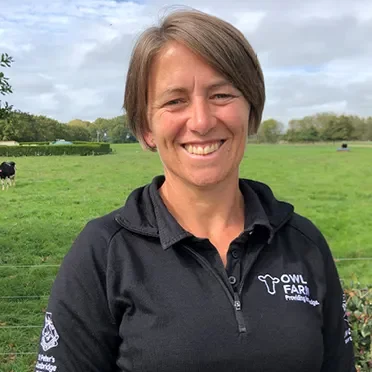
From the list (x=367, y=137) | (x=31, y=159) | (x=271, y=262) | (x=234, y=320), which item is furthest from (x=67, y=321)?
(x=367, y=137)

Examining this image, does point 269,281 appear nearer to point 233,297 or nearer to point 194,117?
point 233,297

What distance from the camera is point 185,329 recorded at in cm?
117

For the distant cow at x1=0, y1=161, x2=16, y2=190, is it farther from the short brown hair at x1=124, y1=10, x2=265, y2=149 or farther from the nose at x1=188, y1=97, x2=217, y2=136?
the nose at x1=188, y1=97, x2=217, y2=136

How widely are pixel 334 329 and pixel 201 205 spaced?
1.62 feet

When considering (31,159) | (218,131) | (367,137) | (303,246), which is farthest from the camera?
(367,137)

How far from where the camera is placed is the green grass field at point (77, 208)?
18.0 feet

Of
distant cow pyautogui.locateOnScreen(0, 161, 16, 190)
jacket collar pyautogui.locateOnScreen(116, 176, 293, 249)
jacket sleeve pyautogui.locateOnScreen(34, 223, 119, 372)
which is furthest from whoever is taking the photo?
distant cow pyautogui.locateOnScreen(0, 161, 16, 190)

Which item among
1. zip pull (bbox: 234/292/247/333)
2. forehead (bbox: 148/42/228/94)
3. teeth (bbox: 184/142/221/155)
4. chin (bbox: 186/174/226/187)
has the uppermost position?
forehead (bbox: 148/42/228/94)

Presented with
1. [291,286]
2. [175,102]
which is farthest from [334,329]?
[175,102]

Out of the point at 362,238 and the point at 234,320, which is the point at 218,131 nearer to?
the point at 234,320

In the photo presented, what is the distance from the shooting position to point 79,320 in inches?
45.4

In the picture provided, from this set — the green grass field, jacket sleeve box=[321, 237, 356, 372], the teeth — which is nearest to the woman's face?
the teeth

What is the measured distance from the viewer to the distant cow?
34.6ft

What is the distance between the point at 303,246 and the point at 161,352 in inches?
19.1
